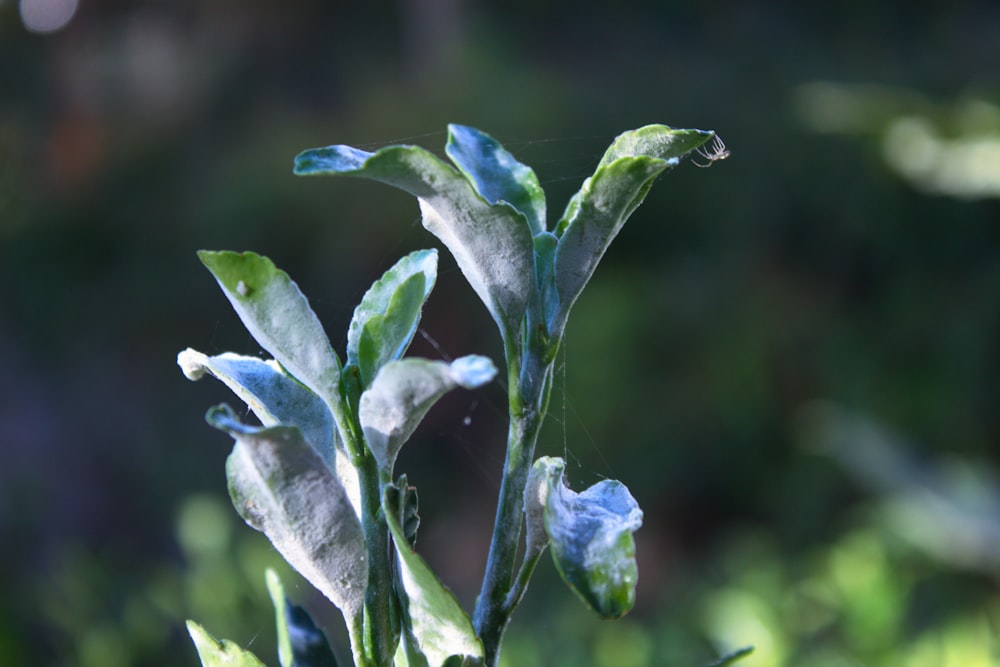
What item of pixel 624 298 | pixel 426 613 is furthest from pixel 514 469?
pixel 624 298

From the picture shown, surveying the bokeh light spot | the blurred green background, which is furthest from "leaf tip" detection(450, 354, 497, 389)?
the bokeh light spot

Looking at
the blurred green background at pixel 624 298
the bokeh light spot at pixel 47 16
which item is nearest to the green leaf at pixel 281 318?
the blurred green background at pixel 624 298

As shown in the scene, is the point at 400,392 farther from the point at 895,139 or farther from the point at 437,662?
A: the point at 895,139

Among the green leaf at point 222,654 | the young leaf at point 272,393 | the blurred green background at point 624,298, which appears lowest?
the blurred green background at point 624,298

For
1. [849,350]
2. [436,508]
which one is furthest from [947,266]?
[436,508]

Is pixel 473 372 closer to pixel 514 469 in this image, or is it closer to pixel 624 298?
pixel 514 469

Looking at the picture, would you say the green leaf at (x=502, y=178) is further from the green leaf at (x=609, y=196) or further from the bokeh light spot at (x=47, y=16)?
the bokeh light spot at (x=47, y=16)
